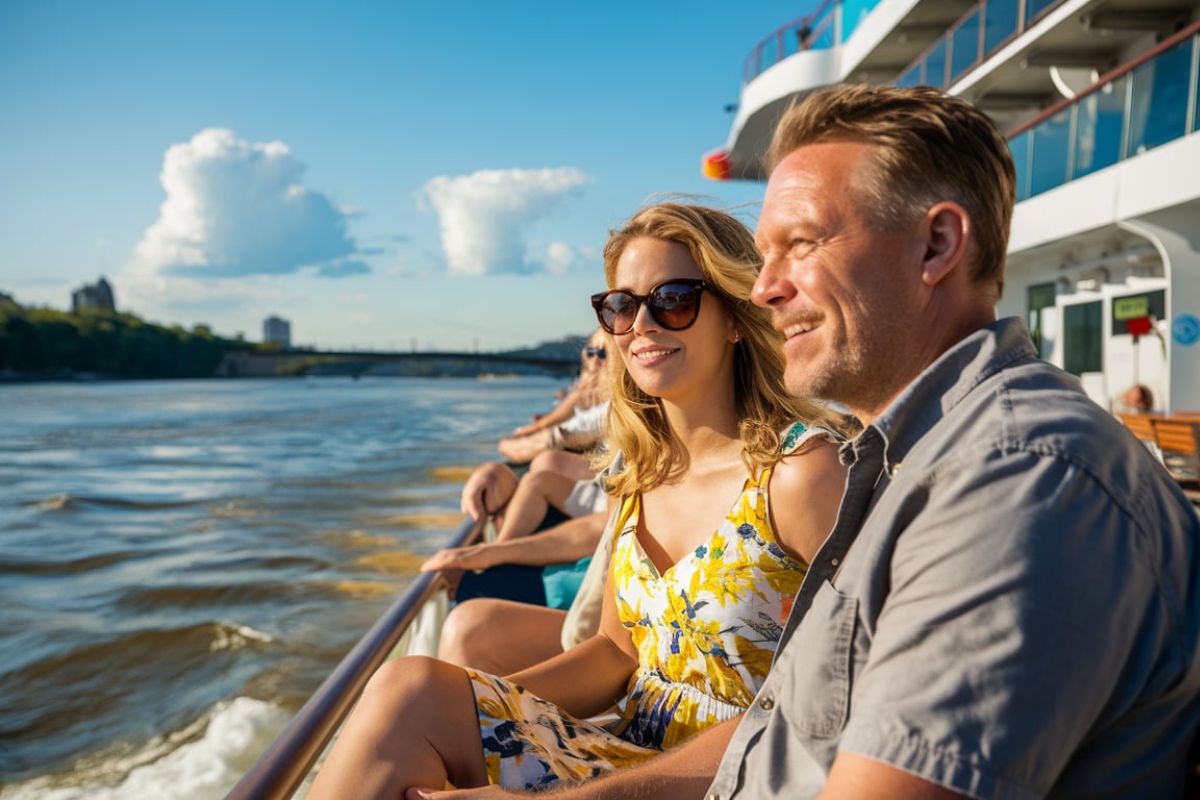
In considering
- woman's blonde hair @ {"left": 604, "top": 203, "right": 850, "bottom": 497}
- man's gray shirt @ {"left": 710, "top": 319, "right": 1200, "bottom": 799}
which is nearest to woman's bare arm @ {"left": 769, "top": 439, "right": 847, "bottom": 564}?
woman's blonde hair @ {"left": 604, "top": 203, "right": 850, "bottom": 497}

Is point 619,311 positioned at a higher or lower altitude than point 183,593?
higher

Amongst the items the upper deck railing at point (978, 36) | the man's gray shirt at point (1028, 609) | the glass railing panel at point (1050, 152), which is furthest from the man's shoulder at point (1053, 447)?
the upper deck railing at point (978, 36)

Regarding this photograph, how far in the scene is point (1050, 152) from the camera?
9.98 meters

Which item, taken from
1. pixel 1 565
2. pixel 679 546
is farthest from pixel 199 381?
pixel 679 546

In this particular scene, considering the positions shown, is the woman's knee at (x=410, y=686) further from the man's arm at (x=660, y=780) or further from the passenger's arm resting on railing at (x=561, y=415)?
the passenger's arm resting on railing at (x=561, y=415)

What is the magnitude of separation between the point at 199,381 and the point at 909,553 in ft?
303

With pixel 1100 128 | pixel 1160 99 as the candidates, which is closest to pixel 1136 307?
pixel 1100 128

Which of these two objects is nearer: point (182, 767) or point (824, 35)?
point (182, 767)

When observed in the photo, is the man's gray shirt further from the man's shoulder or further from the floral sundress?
the floral sundress

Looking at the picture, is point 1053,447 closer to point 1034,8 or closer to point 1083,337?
point 1034,8

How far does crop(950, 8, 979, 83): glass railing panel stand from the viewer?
11773mm

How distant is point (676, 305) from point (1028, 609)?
1273 millimetres

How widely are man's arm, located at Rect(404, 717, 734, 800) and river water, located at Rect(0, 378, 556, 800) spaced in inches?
152

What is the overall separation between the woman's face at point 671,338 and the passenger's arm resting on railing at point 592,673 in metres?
0.43
